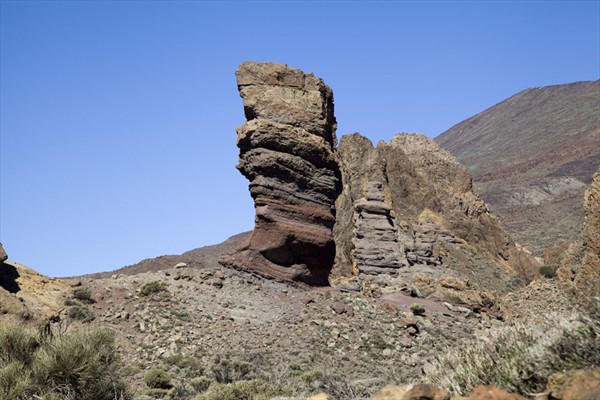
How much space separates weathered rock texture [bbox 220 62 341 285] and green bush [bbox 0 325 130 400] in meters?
11.7

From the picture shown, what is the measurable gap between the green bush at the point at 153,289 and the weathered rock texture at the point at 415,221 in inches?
975

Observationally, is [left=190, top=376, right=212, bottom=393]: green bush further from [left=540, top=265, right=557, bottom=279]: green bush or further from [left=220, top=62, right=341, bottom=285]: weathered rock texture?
[left=540, top=265, right=557, bottom=279]: green bush

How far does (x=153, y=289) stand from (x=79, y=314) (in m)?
2.88

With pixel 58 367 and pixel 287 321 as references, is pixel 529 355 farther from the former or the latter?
pixel 287 321

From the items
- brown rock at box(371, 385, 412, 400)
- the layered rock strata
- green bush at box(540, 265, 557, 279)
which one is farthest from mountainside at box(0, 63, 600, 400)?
the layered rock strata

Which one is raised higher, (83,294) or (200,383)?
(83,294)

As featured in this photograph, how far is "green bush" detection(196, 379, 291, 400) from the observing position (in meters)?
11.3

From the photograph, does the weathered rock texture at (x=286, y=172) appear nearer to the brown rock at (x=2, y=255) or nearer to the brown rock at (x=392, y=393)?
the brown rock at (x=2, y=255)

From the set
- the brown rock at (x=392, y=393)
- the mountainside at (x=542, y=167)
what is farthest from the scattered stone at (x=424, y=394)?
the mountainside at (x=542, y=167)

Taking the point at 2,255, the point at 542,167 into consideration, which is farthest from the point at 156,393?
the point at 542,167

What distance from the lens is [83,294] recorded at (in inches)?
768

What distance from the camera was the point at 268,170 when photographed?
23516mm

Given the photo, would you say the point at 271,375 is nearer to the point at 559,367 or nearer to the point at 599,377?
the point at 559,367

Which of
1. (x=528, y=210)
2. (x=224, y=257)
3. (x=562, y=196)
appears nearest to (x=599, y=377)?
(x=224, y=257)
